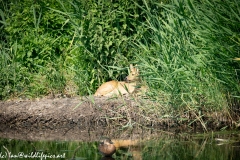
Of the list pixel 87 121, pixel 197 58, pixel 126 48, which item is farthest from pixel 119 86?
pixel 197 58

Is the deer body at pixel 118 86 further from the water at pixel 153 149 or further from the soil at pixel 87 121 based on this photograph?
the water at pixel 153 149

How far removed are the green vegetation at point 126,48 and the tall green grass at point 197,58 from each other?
13 mm

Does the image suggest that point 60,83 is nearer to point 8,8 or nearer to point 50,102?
point 50,102

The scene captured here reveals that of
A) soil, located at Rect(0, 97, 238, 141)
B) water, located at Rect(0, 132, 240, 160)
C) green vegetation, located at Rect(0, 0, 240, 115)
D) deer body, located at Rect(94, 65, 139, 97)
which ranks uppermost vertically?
green vegetation, located at Rect(0, 0, 240, 115)

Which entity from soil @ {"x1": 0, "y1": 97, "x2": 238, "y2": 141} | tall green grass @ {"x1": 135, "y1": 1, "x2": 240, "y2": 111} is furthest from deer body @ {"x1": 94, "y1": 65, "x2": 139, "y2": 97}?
tall green grass @ {"x1": 135, "y1": 1, "x2": 240, "y2": 111}

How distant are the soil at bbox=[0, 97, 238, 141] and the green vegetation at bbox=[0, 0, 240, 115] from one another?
0.82 feet

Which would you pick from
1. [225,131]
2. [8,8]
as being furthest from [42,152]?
[8,8]

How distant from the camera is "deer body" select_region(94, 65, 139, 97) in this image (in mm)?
8766

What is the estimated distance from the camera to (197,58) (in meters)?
7.51

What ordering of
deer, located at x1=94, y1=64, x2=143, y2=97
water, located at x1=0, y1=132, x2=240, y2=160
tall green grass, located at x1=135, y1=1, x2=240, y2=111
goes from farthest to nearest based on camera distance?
deer, located at x1=94, y1=64, x2=143, y2=97, tall green grass, located at x1=135, y1=1, x2=240, y2=111, water, located at x1=0, y1=132, x2=240, y2=160

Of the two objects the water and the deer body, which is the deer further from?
the water

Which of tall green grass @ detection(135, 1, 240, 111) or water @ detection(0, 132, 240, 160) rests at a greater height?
tall green grass @ detection(135, 1, 240, 111)

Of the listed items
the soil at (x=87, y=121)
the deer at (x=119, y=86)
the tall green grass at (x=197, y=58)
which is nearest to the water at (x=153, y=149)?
the soil at (x=87, y=121)

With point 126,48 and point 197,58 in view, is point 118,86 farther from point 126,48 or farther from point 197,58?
point 197,58
